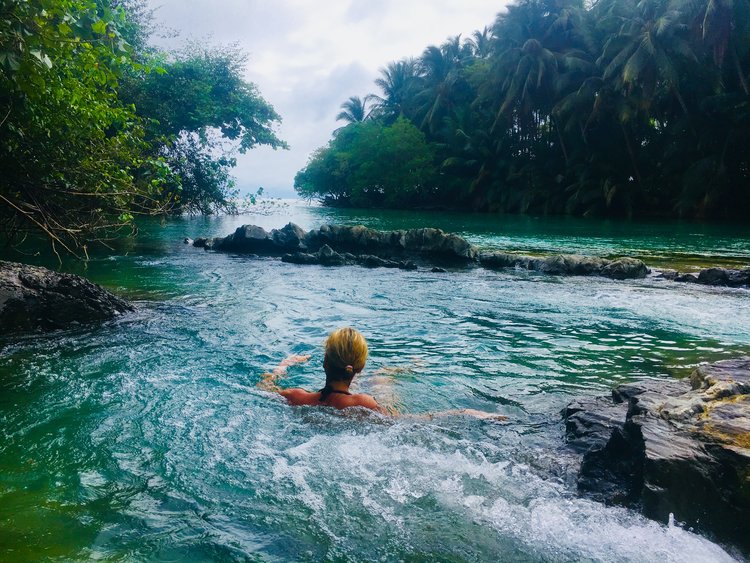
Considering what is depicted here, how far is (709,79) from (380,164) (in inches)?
1363

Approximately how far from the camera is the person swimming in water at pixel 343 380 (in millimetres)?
4539

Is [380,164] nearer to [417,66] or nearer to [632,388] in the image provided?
[417,66]

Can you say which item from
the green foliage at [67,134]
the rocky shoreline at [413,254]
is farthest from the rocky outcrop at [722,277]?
the green foliage at [67,134]

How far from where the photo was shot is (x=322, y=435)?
4.58 metres

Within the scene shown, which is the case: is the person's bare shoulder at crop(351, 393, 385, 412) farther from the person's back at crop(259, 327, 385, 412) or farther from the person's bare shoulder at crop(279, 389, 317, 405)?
the person's bare shoulder at crop(279, 389, 317, 405)

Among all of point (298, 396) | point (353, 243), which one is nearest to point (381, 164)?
point (353, 243)

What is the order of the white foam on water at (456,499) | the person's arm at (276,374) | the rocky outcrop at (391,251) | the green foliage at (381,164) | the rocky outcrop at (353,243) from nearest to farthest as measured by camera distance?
the white foam on water at (456,499)
the person's arm at (276,374)
the rocky outcrop at (391,251)
the rocky outcrop at (353,243)
the green foliage at (381,164)

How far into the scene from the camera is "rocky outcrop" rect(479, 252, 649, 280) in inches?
557

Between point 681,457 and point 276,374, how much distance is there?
4104mm

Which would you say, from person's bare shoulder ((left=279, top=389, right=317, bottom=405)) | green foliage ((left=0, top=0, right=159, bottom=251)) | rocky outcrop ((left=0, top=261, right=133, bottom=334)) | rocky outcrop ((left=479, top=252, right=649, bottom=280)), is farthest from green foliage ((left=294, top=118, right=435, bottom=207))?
person's bare shoulder ((left=279, top=389, right=317, bottom=405))

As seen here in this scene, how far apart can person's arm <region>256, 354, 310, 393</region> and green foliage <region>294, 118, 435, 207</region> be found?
53.1 meters

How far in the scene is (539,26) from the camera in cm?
4744

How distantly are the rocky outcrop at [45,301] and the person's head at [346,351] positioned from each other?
5.45 meters

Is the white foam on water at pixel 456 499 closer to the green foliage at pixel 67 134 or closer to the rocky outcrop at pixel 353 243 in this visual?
the green foliage at pixel 67 134
